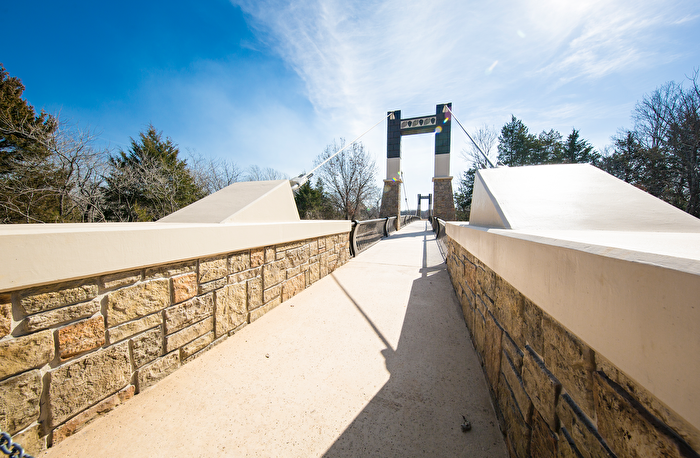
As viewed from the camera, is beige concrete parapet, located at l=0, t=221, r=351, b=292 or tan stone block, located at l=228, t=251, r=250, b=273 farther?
tan stone block, located at l=228, t=251, r=250, b=273

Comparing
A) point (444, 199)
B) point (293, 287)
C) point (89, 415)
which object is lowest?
point (89, 415)

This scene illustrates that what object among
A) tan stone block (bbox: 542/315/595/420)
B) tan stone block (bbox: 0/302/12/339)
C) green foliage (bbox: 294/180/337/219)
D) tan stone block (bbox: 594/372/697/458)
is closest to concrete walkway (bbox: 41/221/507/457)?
tan stone block (bbox: 0/302/12/339)

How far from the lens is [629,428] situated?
558 millimetres

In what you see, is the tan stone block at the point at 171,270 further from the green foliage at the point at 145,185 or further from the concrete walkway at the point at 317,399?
the green foliage at the point at 145,185

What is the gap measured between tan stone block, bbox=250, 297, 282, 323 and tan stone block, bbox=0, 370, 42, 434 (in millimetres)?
1410

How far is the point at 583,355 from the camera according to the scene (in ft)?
2.32

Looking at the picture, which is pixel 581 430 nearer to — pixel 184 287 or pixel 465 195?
pixel 184 287

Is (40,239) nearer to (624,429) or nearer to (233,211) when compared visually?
(233,211)

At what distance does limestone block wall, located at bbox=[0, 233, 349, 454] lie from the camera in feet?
3.57

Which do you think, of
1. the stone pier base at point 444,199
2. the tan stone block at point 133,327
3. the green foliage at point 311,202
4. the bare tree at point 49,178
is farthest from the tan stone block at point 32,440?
the green foliage at point 311,202

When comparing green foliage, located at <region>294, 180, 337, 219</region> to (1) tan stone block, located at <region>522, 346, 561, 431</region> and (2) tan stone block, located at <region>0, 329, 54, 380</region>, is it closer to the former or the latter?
(2) tan stone block, located at <region>0, 329, 54, 380</region>

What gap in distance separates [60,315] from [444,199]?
14525mm

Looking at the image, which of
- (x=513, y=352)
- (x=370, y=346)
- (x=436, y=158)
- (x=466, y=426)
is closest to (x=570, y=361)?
(x=513, y=352)

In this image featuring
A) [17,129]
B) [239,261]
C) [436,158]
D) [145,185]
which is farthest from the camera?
[436,158]
